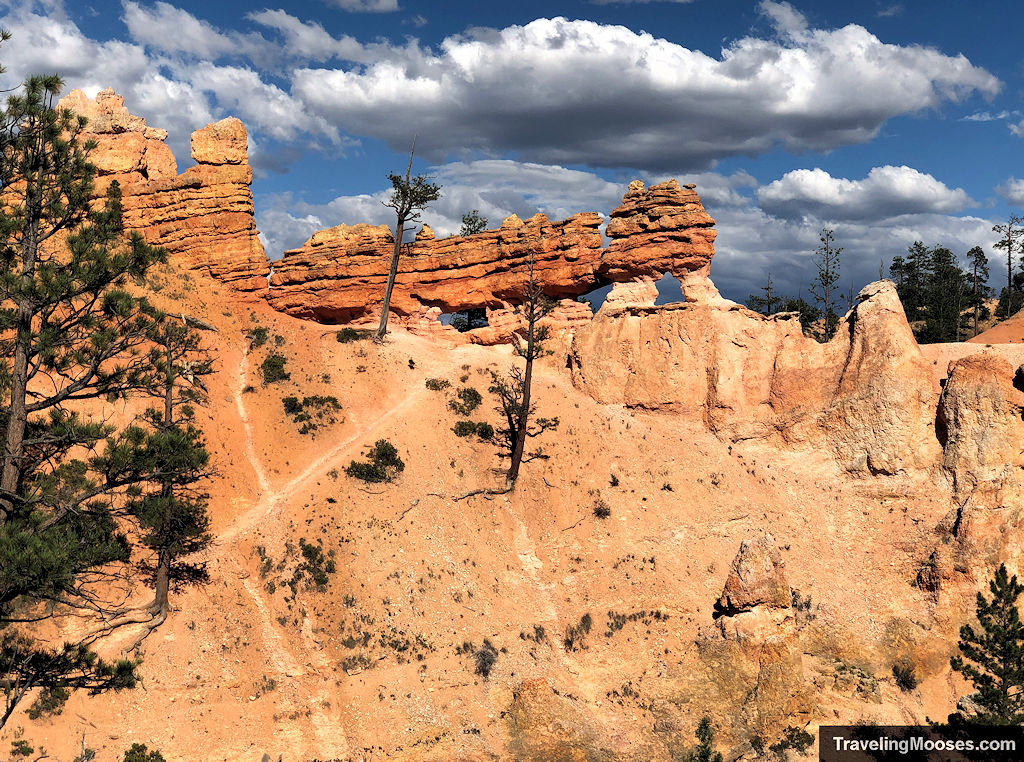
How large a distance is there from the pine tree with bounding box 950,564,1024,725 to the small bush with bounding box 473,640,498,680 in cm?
2021

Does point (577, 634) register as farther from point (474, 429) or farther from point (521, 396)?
point (521, 396)

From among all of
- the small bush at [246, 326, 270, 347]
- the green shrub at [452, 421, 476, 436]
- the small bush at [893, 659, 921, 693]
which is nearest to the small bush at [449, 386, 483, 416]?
the green shrub at [452, 421, 476, 436]

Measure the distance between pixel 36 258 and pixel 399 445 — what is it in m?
27.9

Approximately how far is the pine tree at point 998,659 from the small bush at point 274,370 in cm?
4156

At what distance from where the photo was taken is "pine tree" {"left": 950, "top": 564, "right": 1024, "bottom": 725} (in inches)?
1264

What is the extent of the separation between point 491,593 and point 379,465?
10.2m

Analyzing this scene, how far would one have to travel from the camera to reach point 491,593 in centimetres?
4003

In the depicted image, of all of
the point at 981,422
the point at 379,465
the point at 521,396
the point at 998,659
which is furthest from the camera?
the point at 521,396

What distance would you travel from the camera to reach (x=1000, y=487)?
130 ft

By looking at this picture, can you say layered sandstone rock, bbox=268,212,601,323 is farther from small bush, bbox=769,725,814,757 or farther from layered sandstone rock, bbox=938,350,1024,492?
small bush, bbox=769,725,814,757

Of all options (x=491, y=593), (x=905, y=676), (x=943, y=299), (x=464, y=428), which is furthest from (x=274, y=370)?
(x=943, y=299)

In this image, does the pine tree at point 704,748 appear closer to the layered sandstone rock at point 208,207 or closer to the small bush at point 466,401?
the small bush at point 466,401

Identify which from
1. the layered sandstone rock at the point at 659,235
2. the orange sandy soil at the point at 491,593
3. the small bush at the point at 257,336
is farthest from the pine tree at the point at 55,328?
the layered sandstone rock at the point at 659,235

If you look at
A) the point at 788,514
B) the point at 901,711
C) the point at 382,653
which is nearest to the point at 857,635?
the point at 901,711
